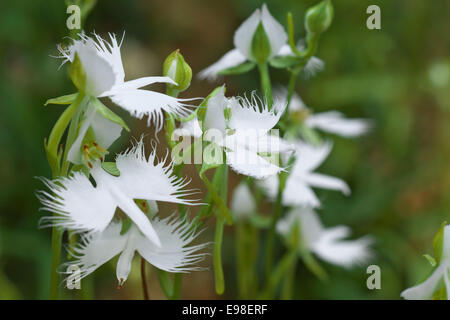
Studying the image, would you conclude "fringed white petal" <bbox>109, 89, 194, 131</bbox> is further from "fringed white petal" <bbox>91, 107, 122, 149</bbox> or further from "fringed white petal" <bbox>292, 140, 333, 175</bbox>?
"fringed white petal" <bbox>292, 140, 333, 175</bbox>

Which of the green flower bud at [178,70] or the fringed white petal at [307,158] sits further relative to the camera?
the fringed white petal at [307,158]

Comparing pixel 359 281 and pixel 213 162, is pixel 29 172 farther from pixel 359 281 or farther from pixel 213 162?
pixel 213 162

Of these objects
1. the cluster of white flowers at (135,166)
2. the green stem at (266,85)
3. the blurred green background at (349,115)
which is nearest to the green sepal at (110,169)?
the cluster of white flowers at (135,166)

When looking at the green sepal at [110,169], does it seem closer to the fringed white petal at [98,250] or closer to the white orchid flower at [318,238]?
the fringed white petal at [98,250]

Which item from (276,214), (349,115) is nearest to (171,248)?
(276,214)
